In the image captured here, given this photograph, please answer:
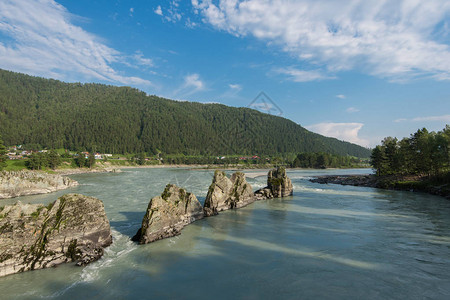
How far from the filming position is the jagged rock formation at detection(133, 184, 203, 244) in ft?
62.3

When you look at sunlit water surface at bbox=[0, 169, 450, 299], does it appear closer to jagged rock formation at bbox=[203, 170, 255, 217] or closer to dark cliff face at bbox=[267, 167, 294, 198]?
jagged rock formation at bbox=[203, 170, 255, 217]

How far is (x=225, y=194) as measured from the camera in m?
32.8

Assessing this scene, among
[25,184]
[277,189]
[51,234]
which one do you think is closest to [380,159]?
[277,189]

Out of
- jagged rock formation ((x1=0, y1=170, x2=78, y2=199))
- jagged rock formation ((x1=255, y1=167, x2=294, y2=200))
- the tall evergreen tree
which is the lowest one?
jagged rock formation ((x1=0, y1=170, x2=78, y2=199))

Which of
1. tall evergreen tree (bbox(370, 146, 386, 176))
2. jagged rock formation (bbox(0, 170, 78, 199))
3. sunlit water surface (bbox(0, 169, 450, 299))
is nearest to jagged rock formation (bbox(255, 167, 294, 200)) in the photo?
sunlit water surface (bbox(0, 169, 450, 299))

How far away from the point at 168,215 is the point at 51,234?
28.8 ft

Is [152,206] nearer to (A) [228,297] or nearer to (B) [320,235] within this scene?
(A) [228,297]

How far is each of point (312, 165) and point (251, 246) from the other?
601 feet

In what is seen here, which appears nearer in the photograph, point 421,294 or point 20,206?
point 421,294

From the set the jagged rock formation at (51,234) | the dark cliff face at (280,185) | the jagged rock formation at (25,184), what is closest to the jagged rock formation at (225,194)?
the dark cliff face at (280,185)

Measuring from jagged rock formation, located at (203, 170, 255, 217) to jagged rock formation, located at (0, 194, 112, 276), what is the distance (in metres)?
14.0

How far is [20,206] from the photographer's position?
50.4 ft

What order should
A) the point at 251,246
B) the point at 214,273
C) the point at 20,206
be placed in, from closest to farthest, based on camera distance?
the point at 214,273 < the point at 20,206 < the point at 251,246

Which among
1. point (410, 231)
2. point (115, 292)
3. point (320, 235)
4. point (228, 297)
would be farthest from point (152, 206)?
point (410, 231)
